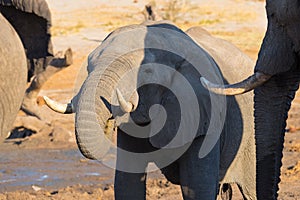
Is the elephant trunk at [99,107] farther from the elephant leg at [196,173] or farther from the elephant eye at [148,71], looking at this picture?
the elephant leg at [196,173]

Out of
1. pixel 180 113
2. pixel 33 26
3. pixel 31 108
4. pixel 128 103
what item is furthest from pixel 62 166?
pixel 128 103

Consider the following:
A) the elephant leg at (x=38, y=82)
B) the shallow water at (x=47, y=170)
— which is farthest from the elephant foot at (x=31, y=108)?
the shallow water at (x=47, y=170)

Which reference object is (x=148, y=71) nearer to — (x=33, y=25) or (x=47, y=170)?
(x=33, y=25)

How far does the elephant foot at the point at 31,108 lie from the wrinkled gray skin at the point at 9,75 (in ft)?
16.3

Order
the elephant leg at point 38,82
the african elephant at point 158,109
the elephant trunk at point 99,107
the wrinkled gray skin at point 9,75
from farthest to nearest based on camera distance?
the elephant leg at point 38,82 → the wrinkled gray skin at point 9,75 → the african elephant at point 158,109 → the elephant trunk at point 99,107

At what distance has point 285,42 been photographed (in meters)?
4.32

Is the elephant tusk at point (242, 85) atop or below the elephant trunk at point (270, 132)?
atop

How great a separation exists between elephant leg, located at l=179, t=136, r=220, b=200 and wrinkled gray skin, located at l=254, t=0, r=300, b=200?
9.8 inches

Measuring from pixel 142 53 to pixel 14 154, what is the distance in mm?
4415

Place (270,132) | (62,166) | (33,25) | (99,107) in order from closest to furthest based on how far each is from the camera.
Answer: (99,107) < (270,132) < (33,25) < (62,166)

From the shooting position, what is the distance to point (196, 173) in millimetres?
4664

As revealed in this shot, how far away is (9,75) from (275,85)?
4.23 ft

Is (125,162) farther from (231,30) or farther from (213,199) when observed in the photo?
(231,30)

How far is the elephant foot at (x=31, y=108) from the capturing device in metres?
9.48
